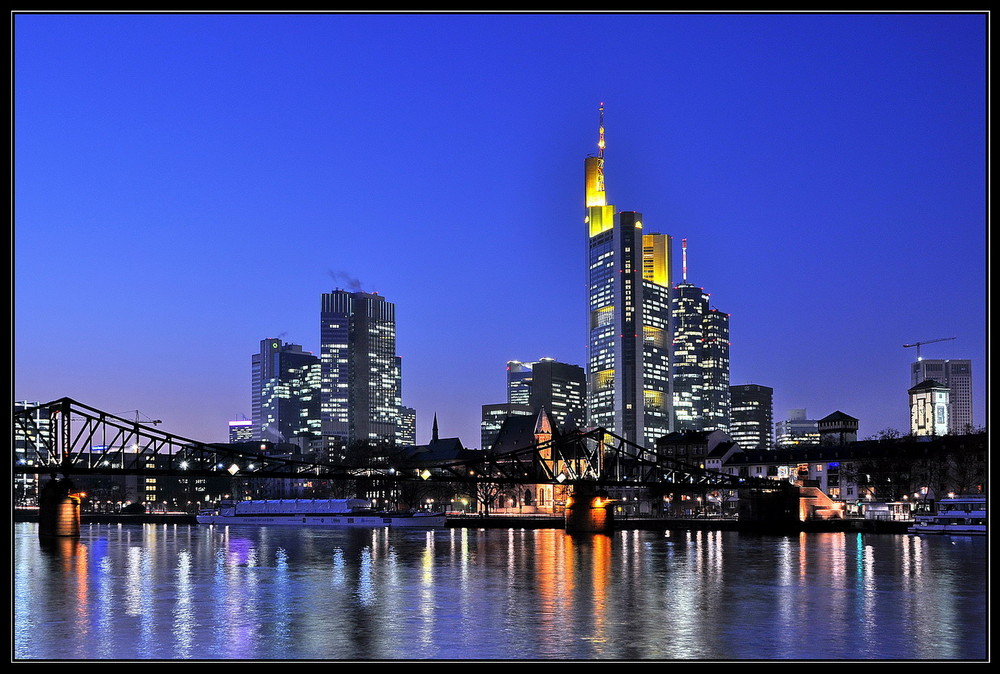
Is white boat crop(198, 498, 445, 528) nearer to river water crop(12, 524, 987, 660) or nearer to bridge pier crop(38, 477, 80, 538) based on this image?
bridge pier crop(38, 477, 80, 538)

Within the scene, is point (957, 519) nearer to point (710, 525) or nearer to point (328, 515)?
point (710, 525)

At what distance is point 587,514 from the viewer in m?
136

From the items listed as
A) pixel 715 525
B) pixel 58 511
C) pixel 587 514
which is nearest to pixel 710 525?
pixel 715 525

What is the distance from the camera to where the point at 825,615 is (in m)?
45.9

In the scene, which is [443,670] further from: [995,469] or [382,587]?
[382,587]

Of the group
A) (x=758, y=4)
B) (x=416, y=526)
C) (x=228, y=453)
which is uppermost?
(x=758, y=4)

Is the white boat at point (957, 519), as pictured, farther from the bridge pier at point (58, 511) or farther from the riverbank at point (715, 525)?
the bridge pier at point (58, 511)

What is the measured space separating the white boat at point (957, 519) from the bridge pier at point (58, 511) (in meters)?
91.0

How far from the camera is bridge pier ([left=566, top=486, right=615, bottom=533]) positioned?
135375 millimetres

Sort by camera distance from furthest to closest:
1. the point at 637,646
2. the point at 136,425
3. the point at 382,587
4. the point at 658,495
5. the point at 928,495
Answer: the point at 658,495 → the point at 928,495 → the point at 136,425 → the point at 382,587 → the point at 637,646

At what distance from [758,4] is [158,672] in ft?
78.7

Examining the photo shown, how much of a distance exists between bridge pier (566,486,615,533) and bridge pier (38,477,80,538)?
57652 millimetres

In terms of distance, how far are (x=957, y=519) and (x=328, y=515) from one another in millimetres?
100625

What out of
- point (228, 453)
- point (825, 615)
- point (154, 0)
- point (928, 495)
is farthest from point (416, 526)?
point (154, 0)
